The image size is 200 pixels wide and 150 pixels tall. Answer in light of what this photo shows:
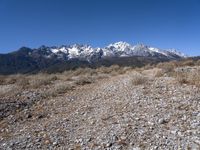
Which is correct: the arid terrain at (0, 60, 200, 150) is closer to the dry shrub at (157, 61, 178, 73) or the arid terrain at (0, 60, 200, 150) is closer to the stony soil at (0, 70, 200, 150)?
the stony soil at (0, 70, 200, 150)

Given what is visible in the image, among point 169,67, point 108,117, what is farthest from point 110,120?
point 169,67

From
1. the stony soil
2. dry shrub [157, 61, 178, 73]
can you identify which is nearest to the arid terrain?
the stony soil

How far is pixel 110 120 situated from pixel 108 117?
0.40 metres

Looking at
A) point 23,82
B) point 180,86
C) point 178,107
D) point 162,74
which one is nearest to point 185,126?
point 178,107

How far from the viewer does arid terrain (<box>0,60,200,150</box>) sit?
9828mm

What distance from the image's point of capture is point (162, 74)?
74.8ft

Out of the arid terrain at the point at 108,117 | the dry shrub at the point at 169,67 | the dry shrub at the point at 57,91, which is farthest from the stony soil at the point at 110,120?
the dry shrub at the point at 169,67

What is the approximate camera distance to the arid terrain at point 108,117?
9.83 metres

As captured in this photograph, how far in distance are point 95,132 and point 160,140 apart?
2.43m

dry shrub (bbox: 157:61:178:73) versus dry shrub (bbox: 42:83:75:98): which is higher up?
dry shrub (bbox: 157:61:178:73)

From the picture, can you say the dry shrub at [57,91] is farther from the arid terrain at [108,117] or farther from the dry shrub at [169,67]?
the dry shrub at [169,67]

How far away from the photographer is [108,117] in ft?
40.8

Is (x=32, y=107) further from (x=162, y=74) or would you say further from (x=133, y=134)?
(x=162, y=74)

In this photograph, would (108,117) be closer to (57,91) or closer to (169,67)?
(57,91)
